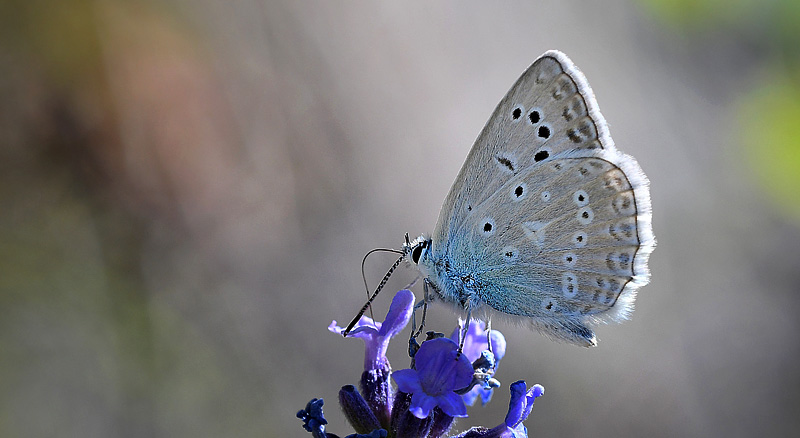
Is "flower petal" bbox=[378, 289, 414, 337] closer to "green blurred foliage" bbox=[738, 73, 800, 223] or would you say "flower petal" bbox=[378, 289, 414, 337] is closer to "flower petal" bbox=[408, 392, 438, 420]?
"flower petal" bbox=[408, 392, 438, 420]

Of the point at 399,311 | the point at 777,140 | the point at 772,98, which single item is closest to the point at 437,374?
the point at 399,311

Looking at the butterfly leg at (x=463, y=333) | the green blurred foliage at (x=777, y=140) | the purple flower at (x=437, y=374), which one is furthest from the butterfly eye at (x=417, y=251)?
the green blurred foliage at (x=777, y=140)

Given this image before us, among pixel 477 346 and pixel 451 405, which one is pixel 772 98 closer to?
pixel 477 346

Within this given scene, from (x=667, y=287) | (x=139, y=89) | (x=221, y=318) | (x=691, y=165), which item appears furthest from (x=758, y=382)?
(x=139, y=89)

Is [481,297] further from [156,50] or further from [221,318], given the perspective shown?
[156,50]

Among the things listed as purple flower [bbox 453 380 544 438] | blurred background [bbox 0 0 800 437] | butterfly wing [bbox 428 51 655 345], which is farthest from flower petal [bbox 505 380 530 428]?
blurred background [bbox 0 0 800 437]
